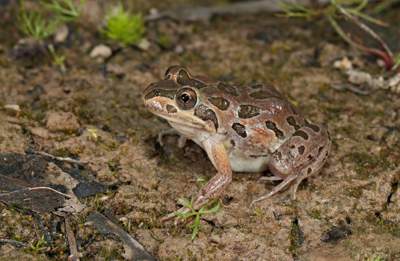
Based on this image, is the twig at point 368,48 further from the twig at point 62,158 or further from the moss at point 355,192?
the twig at point 62,158

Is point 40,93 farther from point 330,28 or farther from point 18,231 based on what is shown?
point 330,28

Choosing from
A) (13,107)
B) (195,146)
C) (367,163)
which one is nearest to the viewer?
(367,163)

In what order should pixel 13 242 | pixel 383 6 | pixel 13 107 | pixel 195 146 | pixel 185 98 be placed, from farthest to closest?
pixel 383 6, pixel 13 107, pixel 195 146, pixel 185 98, pixel 13 242

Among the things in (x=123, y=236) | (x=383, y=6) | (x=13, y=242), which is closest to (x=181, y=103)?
(x=123, y=236)

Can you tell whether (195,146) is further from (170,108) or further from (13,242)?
(13,242)

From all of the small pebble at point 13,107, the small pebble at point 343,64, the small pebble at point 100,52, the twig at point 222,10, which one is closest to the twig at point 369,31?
the small pebble at point 343,64
